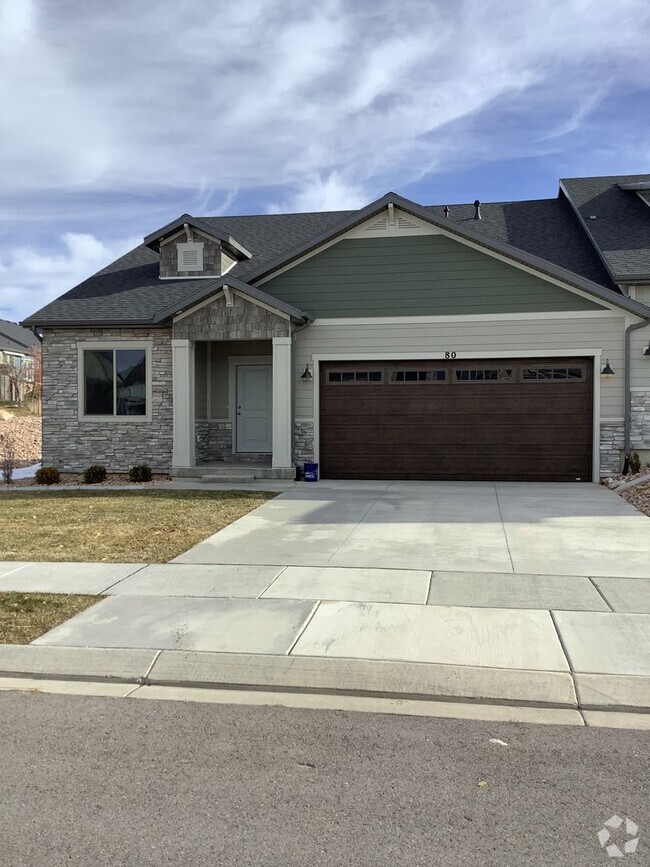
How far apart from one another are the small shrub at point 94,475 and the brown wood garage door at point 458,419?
469 cm

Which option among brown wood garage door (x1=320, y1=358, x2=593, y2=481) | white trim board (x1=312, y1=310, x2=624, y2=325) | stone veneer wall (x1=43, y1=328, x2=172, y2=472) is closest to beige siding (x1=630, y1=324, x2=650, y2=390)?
white trim board (x1=312, y1=310, x2=624, y2=325)

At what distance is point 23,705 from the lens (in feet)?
14.4

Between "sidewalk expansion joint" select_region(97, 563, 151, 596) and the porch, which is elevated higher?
→ the porch

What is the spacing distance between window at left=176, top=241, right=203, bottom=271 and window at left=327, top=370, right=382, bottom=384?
4.63 metres

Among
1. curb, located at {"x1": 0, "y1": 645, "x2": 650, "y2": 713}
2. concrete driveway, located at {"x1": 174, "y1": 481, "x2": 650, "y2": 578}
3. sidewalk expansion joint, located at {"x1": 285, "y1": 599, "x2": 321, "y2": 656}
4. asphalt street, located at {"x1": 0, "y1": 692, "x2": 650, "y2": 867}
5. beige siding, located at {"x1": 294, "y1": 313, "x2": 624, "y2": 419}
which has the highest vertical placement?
beige siding, located at {"x1": 294, "y1": 313, "x2": 624, "y2": 419}

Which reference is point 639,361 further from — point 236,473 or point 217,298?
point 217,298

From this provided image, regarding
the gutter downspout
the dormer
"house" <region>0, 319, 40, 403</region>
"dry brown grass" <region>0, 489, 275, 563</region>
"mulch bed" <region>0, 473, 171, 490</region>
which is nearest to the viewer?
"dry brown grass" <region>0, 489, 275, 563</region>

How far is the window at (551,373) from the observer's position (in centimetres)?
1448

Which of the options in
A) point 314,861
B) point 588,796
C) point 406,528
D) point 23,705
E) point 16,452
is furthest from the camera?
Result: point 16,452

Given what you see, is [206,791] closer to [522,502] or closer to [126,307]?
[522,502]

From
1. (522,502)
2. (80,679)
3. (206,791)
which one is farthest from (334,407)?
(206,791)

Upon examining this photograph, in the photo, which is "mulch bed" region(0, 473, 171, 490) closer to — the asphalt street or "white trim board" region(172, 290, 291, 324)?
"white trim board" region(172, 290, 291, 324)

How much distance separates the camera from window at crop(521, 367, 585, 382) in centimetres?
1448

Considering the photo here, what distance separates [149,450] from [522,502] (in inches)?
326
